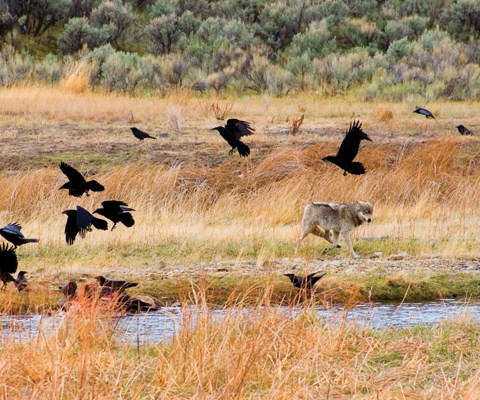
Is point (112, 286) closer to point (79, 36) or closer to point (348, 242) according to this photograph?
point (348, 242)

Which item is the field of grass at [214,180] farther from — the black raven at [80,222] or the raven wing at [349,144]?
the black raven at [80,222]

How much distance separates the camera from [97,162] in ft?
54.7

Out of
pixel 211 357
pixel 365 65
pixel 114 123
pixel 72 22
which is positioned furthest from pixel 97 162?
pixel 72 22

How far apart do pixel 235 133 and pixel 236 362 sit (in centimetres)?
585

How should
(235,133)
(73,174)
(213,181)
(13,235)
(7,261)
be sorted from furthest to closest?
1. (213,181)
2. (235,133)
3. (73,174)
4. (7,261)
5. (13,235)

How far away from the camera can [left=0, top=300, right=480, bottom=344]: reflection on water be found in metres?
7.08

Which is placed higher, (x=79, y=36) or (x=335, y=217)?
(x=335, y=217)


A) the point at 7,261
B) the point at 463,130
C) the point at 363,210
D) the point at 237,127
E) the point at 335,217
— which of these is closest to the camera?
the point at 7,261

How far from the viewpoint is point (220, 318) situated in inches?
281

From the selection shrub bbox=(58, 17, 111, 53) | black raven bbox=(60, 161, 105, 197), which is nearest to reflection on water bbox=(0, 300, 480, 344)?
black raven bbox=(60, 161, 105, 197)

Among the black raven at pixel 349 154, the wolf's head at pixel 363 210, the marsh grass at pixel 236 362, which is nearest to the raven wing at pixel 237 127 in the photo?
the wolf's head at pixel 363 210

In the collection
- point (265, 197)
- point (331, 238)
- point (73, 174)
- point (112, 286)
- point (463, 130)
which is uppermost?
point (73, 174)

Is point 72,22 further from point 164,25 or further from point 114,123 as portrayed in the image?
point 114,123

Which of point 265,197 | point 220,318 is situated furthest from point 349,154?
point 265,197
